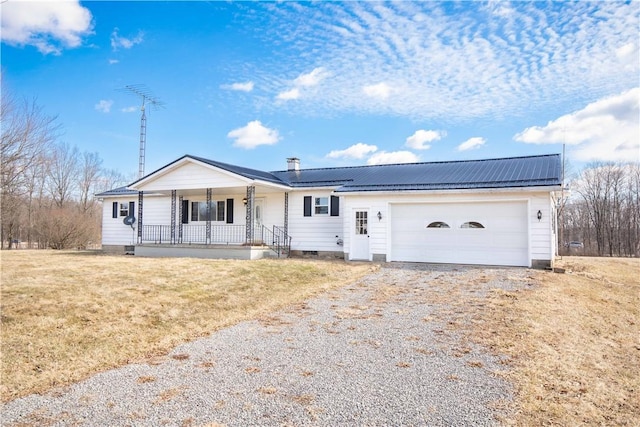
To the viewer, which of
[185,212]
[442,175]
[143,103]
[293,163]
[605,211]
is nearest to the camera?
[442,175]

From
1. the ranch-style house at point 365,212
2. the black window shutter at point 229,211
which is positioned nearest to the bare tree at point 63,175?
the ranch-style house at point 365,212

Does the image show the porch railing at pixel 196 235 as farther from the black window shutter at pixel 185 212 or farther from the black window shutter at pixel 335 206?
the black window shutter at pixel 335 206

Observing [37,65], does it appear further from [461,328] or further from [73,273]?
[461,328]

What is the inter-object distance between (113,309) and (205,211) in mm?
12269

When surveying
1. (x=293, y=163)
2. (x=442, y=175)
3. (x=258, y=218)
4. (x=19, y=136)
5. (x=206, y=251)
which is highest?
(x=19, y=136)

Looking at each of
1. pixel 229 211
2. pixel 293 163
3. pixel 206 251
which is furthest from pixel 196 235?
pixel 293 163

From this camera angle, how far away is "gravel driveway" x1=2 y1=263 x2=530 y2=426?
3396mm

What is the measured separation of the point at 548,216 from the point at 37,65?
1806 centimetres

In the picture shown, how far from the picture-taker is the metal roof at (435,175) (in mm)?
13492

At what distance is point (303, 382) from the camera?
412cm

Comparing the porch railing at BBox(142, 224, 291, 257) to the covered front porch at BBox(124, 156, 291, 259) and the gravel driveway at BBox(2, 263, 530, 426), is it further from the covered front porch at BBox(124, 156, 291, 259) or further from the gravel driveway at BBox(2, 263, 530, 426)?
the gravel driveway at BBox(2, 263, 530, 426)

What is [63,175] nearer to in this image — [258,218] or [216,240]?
[216,240]

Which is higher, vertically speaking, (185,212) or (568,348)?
(185,212)

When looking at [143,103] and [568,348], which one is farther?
[143,103]
